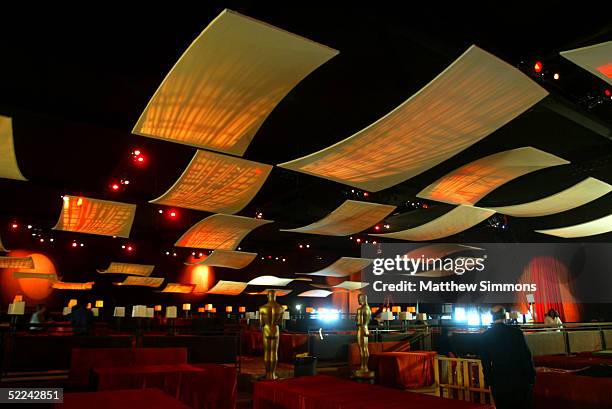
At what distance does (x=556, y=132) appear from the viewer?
792cm

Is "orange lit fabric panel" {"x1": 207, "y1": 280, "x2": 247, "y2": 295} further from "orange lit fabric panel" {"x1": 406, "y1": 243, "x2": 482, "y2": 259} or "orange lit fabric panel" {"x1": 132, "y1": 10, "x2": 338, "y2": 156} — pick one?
"orange lit fabric panel" {"x1": 132, "y1": 10, "x2": 338, "y2": 156}

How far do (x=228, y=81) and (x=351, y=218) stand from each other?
5527mm

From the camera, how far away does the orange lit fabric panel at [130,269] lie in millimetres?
17375

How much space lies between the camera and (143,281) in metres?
19.0

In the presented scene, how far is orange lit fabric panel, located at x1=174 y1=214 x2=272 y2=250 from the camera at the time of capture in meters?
9.20

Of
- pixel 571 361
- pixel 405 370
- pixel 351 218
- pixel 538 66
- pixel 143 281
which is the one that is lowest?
pixel 405 370

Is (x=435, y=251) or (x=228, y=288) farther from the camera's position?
(x=228, y=288)

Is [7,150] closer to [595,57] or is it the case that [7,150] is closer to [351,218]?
[351,218]

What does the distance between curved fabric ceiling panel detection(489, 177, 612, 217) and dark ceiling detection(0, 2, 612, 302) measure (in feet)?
2.20

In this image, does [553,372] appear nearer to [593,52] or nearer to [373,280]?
[593,52]

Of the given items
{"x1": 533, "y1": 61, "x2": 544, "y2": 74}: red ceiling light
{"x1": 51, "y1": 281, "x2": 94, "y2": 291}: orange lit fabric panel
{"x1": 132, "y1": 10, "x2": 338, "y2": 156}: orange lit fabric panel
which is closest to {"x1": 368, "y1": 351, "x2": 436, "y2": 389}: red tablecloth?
{"x1": 132, "y1": 10, "x2": 338, "y2": 156}: orange lit fabric panel

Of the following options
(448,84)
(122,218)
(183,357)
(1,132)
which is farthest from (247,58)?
(122,218)

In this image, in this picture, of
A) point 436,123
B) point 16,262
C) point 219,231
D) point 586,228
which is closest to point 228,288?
point 16,262

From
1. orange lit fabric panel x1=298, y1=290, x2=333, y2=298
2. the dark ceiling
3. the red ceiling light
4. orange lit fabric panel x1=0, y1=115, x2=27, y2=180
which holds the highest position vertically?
the dark ceiling
